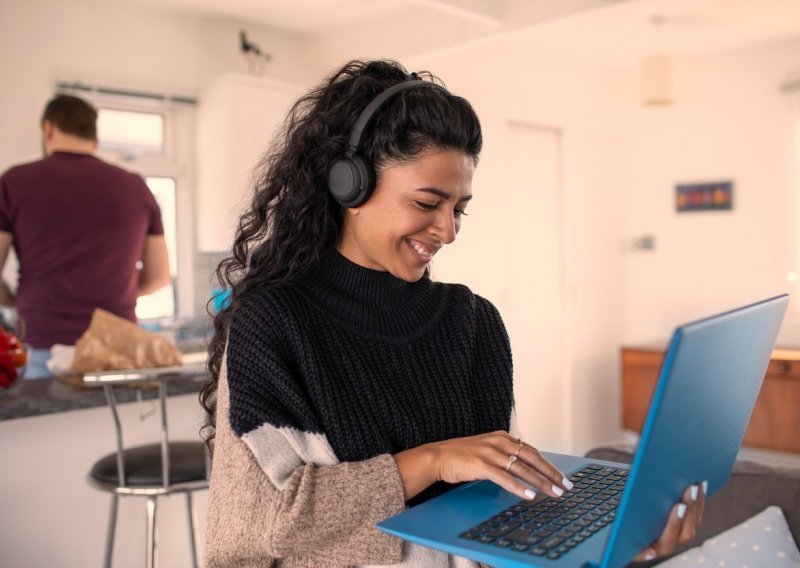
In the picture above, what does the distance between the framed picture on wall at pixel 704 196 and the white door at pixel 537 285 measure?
2.61 ft

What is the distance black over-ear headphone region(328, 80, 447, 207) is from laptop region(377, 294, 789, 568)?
0.43 metres

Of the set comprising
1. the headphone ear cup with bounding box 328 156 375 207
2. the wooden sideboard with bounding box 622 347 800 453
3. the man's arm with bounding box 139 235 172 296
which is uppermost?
the headphone ear cup with bounding box 328 156 375 207

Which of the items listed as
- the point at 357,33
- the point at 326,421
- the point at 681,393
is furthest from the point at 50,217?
the point at 357,33

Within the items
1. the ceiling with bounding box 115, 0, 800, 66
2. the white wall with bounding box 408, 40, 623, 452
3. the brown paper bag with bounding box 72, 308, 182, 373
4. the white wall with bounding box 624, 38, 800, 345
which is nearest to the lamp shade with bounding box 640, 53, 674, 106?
the ceiling with bounding box 115, 0, 800, 66

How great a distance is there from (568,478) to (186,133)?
407 centimetres

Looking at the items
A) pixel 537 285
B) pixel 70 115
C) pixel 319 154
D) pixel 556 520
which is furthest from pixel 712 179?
pixel 556 520

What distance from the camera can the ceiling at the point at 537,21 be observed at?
371 cm

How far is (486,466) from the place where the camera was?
2.93 feet

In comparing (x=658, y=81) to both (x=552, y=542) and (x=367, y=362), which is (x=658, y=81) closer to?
(x=367, y=362)

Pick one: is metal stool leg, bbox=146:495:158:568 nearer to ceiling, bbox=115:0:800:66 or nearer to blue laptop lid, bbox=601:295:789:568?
blue laptop lid, bbox=601:295:789:568

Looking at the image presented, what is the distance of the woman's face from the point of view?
1093 millimetres

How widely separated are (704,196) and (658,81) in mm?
1085

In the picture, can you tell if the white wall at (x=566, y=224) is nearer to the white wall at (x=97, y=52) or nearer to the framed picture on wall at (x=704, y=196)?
the framed picture on wall at (x=704, y=196)

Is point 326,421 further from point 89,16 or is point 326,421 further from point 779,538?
point 89,16
